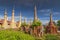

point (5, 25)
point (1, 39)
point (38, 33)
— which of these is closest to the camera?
point (1, 39)

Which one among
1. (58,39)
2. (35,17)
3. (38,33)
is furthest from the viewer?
(35,17)

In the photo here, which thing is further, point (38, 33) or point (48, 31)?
point (48, 31)

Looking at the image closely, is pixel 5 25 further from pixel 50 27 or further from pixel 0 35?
pixel 0 35

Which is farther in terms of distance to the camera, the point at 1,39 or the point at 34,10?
the point at 34,10

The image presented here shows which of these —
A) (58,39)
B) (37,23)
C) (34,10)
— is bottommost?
(58,39)

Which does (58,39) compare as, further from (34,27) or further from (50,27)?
(50,27)

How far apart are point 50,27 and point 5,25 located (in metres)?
13.2

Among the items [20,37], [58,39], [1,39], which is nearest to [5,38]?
[1,39]

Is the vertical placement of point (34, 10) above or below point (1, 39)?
above

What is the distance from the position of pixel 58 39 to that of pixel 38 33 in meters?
7.66

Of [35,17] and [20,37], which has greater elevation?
[35,17]

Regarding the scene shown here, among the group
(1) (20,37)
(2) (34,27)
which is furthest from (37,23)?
(1) (20,37)

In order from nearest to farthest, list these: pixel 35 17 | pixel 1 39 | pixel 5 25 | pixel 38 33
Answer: pixel 1 39 → pixel 38 33 → pixel 5 25 → pixel 35 17

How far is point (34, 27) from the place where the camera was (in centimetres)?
4703
